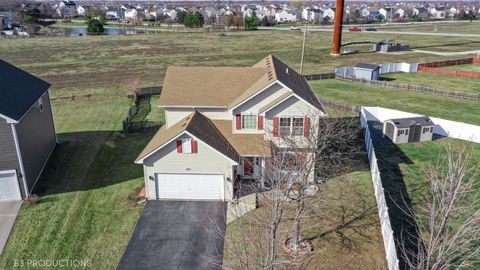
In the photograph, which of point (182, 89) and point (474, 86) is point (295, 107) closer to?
point (182, 89)

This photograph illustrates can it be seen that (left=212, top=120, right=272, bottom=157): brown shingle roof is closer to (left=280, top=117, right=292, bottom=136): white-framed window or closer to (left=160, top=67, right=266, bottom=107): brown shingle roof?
(left=280, top=117, right=292, bottom=136): white-framed window

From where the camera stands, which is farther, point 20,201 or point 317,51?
point 317,51

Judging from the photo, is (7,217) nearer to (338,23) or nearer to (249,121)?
(249,121)

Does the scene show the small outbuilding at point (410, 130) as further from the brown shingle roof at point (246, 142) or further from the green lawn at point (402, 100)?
the brown shingle roof at point (246, 142)

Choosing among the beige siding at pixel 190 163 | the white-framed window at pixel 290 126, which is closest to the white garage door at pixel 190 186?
the beige siding at pixel 190 163

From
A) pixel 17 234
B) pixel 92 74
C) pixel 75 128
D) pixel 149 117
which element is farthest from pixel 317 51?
pixel 17 234

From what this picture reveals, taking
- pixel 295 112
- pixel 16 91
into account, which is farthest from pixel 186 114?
pixel 16 91
